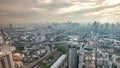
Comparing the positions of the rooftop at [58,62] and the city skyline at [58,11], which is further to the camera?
the rooftop at [58,62]

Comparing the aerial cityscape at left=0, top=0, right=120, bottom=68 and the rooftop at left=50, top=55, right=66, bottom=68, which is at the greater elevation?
the aerial cityscape at left=0, top=0, right=120, bottom=68

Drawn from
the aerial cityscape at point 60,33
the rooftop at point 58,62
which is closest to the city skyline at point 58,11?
the aerial cityscape at point 60,33

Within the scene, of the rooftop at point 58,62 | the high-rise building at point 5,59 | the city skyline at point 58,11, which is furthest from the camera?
the rooftop at point 58,62

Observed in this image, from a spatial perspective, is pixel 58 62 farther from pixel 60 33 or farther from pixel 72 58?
pixel 60 33

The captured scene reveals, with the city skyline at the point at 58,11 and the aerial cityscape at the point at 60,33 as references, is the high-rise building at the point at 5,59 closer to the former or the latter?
the aerial cityscape at the point at 60,33

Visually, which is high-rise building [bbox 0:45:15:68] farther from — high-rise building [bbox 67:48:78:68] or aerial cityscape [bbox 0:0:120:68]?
high-rise building [bbox 67:48:78:68]

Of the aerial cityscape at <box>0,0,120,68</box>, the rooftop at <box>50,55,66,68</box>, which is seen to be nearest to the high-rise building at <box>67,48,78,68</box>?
the aerial cityscape at <box>0,0,120,68</box>

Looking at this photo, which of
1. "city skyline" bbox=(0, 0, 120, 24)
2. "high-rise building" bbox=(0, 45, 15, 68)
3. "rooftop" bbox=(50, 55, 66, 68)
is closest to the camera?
"high-rise building" bbox=(0, 45, 15, 68)
